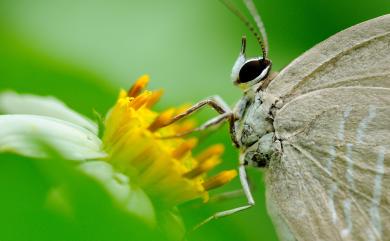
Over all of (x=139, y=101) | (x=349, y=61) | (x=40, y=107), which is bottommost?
(x=40, y=107)

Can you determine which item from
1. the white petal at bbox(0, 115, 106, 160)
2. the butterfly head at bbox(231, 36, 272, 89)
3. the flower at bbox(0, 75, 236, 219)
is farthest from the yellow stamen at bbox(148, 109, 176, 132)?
the butterfly head at bbox(231, 36, 272, 89)

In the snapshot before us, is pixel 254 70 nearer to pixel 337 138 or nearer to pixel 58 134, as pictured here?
pixel 337 138

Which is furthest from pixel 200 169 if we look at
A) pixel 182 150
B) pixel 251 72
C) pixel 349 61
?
pixel 349 61

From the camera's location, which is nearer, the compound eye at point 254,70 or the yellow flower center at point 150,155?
the yellow flower center at point 150,155

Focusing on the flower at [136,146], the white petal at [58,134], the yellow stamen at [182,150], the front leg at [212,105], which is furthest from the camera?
the front leg at [212,105]

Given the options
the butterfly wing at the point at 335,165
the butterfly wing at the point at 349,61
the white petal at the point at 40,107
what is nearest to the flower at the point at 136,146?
the white petal at the point at 40,107

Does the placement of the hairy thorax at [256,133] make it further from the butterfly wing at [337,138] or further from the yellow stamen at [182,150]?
the yellow stamen at [182,150]

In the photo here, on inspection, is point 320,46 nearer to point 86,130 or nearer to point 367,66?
point 367,66
